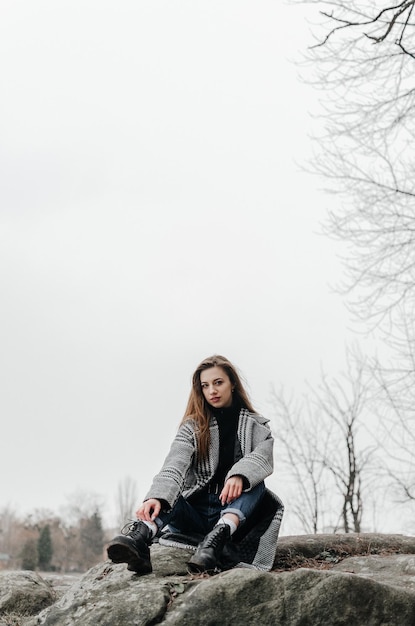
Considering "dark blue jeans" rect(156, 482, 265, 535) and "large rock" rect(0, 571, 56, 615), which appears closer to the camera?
"dark blue jeans" rect(156, 482, 265, 535)

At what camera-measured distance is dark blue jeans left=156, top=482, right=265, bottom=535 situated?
434cm

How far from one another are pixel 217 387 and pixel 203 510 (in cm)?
86

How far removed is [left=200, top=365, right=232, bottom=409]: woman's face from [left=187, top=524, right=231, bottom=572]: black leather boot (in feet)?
3.32

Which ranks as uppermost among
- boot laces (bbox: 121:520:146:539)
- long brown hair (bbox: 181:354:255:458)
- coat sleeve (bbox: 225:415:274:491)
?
long brown hair (bbox: 181:354:255:458)

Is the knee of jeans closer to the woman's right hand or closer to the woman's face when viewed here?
the woman's right hand

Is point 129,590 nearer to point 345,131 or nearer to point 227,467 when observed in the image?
point 227,467

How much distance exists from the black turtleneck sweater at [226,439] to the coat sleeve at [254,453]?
3.4 inches

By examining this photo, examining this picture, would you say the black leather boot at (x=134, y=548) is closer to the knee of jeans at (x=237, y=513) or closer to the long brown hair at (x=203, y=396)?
the knee of jeans at (x=237, y=513)

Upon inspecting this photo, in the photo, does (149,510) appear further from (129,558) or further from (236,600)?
(236,600)

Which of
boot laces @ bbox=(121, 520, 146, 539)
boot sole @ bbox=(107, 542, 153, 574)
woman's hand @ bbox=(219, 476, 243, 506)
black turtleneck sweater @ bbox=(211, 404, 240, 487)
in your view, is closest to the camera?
boot sole @ bbox=(107, 542, 153, 574)

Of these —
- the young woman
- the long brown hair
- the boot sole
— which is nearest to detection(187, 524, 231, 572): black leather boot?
the young woman

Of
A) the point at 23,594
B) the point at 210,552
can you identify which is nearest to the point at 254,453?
the point at 210,552

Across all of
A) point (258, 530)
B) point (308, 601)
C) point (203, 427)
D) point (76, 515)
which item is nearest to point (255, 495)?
point (258, 530)

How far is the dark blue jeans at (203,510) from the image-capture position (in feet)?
14.2
